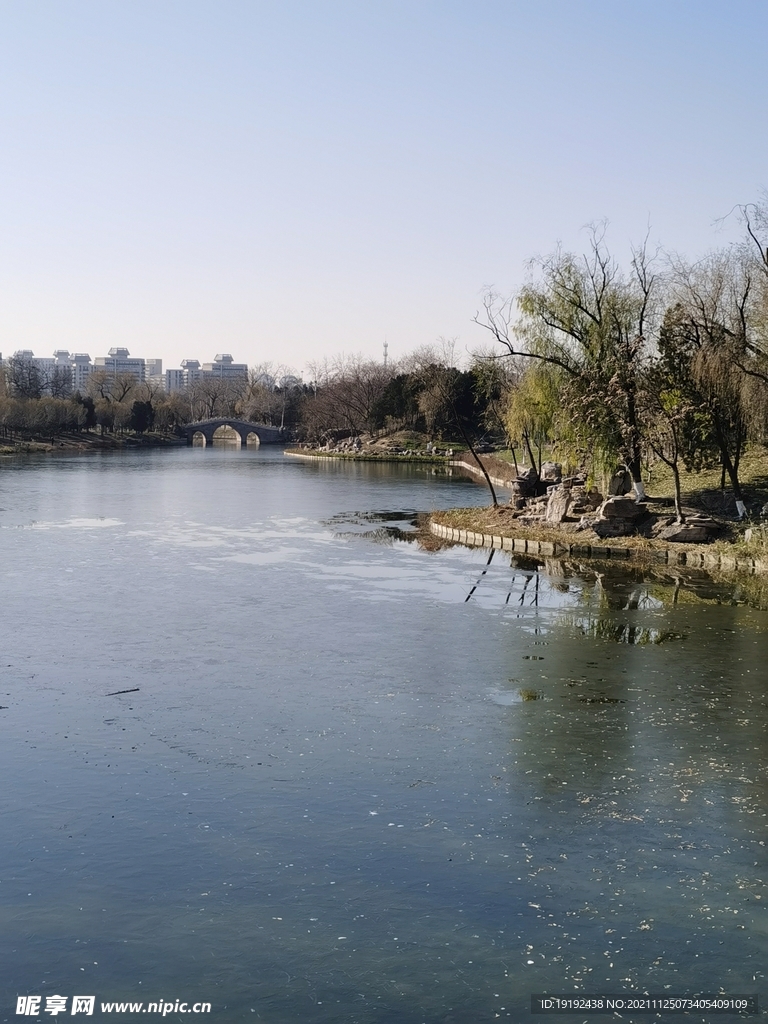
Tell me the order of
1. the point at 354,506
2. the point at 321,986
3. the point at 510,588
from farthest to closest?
the point at 354,506 → the point at 510,588 → the point at 321,986

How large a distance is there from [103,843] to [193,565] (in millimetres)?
18406

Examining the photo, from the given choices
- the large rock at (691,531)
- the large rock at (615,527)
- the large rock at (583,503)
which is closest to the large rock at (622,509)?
the large rock at (615,527)

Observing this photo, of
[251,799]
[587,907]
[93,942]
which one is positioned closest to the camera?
[93,942]

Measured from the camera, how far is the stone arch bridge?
13938cm

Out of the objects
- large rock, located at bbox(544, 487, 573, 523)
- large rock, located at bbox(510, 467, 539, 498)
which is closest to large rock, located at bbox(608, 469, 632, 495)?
large rock, located at bbox(544, 487, 573, 523)

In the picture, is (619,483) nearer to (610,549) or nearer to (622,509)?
(622,509)

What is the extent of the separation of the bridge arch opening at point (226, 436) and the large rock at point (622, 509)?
11577cm

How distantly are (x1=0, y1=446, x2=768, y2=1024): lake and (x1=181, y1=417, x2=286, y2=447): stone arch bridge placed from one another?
11618cm

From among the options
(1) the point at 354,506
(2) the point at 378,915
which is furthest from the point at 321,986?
(1) the point at 354,506

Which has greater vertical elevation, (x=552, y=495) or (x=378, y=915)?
(x=552, y=495)

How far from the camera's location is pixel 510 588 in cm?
2578

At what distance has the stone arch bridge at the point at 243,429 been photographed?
139 metres

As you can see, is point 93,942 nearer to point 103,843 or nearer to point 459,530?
point 103,843

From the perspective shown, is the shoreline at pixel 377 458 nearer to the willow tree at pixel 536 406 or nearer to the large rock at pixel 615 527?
the willow tree at pixel 536 406
